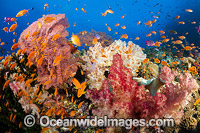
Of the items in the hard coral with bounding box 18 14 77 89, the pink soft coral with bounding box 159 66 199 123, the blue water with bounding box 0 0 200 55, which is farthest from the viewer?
the blue water with bounding box 0 0 200 55

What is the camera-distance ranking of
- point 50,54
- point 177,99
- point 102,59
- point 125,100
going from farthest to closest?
point 102,59
point 50,54
point 177,99
point 125,100

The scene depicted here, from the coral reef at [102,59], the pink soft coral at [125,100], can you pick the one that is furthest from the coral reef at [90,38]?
the pink soft coral at [125,100]

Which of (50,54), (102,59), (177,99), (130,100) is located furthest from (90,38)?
(177,99)

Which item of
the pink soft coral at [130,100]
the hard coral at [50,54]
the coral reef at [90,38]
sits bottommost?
the pink soft coral at [130,100]

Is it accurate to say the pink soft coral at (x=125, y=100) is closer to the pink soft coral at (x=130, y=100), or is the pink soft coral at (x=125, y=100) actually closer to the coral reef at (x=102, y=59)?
the pink soft coral at (x=130, y=100)

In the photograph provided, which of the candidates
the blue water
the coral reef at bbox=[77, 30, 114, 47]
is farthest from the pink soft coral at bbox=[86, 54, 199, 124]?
the blue water

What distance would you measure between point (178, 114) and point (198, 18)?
31.5 metres

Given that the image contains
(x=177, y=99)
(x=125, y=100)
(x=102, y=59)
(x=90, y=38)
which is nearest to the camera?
(x=125, y=100)

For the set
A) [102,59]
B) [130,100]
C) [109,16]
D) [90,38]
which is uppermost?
[109,16]

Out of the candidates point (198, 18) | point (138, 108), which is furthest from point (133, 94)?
point (198, 18)

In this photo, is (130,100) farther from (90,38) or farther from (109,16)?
(109,16)

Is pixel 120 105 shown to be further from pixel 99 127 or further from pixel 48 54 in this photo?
pixel 48 54

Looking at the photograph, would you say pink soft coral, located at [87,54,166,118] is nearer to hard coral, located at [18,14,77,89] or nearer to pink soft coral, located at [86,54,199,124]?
pink soft coral, located at [86,54,199,124]

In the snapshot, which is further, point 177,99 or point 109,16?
point 109,16
